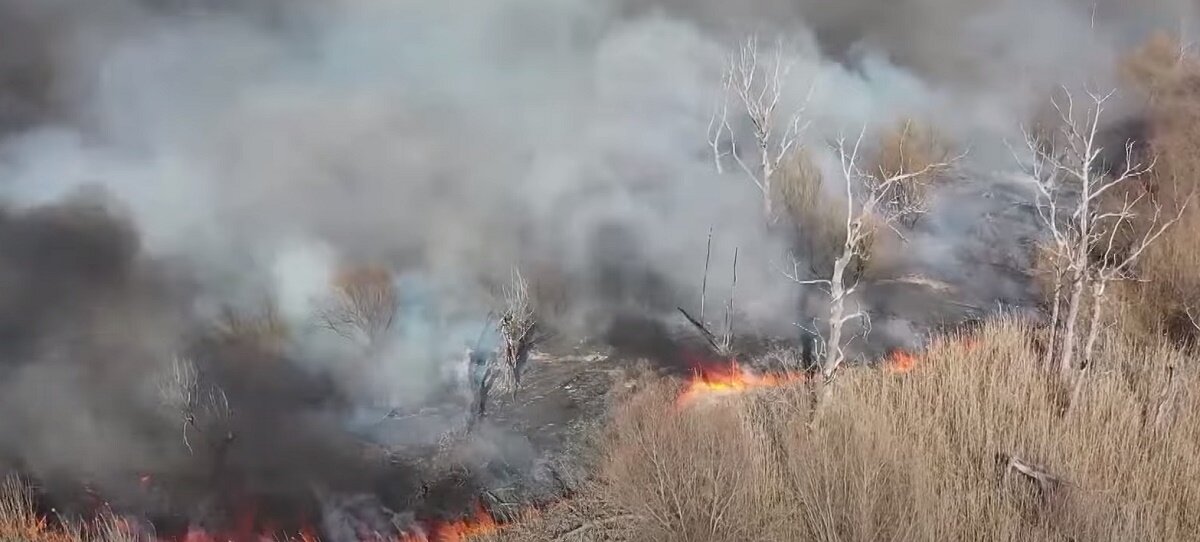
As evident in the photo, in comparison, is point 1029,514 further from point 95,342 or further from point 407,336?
point 95,342

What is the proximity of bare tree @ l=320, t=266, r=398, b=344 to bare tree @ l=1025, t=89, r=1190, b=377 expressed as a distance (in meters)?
5.67

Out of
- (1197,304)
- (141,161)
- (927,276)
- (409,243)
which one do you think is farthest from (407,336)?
(1197,304)

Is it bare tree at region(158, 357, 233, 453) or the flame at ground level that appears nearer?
the flame at ground level

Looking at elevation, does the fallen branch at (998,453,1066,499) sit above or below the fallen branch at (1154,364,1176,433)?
below

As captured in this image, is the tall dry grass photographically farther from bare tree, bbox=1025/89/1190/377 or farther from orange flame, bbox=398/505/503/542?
orange flame, bbox=398/505/503/542

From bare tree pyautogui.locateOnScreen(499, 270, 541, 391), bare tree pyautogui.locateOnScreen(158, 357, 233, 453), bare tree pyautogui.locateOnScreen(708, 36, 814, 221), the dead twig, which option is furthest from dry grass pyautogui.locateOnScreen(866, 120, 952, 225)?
bare tree pyautogui.locateOnScreen(158, 357, 233, 453)

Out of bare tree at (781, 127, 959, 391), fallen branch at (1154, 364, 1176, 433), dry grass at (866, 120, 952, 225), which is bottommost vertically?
fallen branch at (1154, 364, 1176, 433)

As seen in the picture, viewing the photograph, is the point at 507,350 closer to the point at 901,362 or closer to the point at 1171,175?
the point at 901,362

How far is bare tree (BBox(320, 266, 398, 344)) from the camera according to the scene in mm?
8680

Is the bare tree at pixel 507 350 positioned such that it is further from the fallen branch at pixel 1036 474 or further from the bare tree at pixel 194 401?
the fallen branch at pixel 1036 474

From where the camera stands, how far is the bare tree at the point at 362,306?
28.5ft

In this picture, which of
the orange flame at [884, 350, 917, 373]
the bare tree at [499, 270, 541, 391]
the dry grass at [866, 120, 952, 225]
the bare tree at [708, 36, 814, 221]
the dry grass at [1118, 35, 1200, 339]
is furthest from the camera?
the dry grass at [866, 120, 952, 225]

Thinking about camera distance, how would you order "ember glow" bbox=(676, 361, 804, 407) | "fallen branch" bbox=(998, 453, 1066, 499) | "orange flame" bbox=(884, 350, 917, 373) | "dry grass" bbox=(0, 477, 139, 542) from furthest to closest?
"ember glow" bbox=(676, 361, 804, 407) → "orange flame" bbox=(884, 350, 917, 373) → "dry grass" bbox=(0, 477, 139, 542) → "fallen branch" bbox=(998, 453, 1066, 499)

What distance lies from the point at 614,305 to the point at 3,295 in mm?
5596
